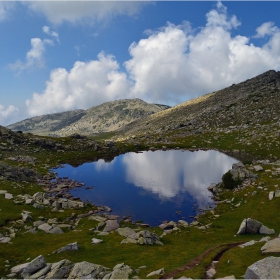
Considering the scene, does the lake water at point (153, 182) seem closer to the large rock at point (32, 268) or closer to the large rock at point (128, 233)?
the large rock at point (128, 233)

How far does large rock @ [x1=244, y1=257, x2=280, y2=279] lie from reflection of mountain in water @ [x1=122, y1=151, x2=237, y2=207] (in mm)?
34444

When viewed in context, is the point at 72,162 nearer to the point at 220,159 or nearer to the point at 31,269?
the point at 220,159

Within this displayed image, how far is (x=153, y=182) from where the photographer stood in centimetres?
6869

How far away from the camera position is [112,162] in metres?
99.8

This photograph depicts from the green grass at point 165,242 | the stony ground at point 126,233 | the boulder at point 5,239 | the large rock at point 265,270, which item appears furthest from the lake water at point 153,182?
the large rock at point 265,270

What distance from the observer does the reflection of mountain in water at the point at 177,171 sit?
61.2 metres

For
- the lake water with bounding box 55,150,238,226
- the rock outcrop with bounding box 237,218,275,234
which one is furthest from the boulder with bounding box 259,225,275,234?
the lake water with bounding box 55,150,238,226

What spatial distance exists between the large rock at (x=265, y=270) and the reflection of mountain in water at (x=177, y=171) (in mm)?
34444

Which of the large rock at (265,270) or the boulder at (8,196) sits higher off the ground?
the boulder at (8,196)

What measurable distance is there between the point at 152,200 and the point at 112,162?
47248 millimetres

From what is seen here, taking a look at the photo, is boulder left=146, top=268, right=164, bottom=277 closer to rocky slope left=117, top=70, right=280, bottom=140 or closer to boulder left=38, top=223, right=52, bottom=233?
boulder left=38, top=223, right=52, bottom=233

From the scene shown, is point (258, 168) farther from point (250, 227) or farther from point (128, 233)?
point (128, 233)

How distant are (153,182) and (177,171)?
13628mm

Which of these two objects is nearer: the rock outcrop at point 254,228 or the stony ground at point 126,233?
the stony ground at point 126,233
